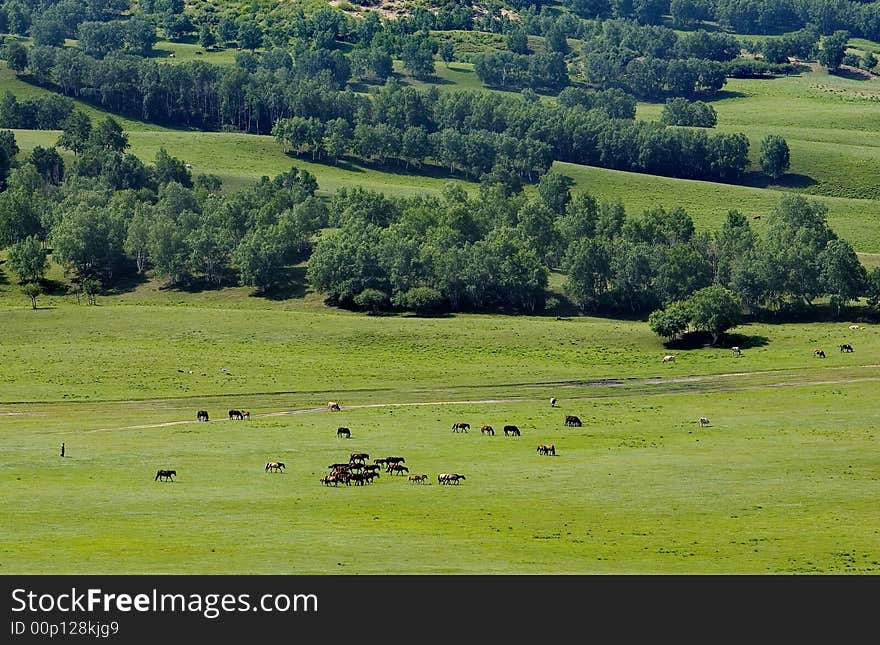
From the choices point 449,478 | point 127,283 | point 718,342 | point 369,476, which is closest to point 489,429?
point 449,478

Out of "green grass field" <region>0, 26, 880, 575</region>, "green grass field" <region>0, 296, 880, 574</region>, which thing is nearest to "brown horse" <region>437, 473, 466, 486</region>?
"green grass field" <region>0, 26, 880, 575</region>

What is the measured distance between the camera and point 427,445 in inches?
3784

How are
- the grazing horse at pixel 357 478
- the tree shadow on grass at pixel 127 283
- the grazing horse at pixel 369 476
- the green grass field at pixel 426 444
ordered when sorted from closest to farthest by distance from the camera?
the green grass field at pixel 426 444
the grazing horse at pixel 357 478
the grazing horse at pixel 369 476
the tree shadow on grass at pixel 127 283

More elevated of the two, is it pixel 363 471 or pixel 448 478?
pixel 448 478

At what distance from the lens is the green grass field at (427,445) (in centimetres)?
6606

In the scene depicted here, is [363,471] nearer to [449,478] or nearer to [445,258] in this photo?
[449,478]

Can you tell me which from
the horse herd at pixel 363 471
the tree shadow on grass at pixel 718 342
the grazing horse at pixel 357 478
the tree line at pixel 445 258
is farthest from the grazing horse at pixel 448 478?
the tree line at pixel 445 258

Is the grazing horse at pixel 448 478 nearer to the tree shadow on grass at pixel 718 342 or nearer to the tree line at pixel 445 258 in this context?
the tree shadow on grass at pixel 718 342

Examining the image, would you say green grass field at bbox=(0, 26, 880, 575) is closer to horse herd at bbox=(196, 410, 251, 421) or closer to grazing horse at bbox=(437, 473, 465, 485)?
grazing horse at bbox=(437, 473, 465, 485)

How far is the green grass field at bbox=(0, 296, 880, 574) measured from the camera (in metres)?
66.1

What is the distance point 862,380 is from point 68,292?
10329 cm
